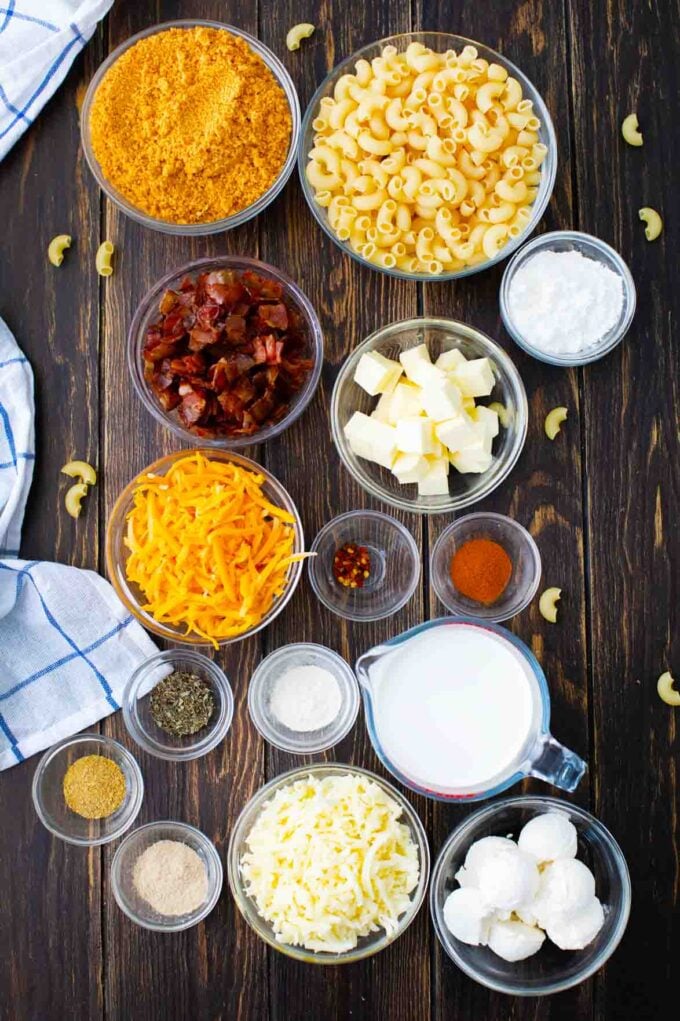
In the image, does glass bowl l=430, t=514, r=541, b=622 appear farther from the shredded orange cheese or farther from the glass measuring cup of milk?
the shredded orange cheese

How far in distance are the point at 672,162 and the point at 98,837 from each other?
208 cm

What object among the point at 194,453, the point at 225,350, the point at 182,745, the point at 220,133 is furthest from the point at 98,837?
the point at 220,133

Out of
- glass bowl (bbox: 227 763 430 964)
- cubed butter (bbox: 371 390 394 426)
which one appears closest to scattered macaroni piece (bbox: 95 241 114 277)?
cubed butter (bbox: 371 390 394 426)

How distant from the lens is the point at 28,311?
2.08 m

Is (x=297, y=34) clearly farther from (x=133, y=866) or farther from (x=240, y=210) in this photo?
(x=133, y=866)

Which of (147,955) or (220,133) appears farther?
(147,955)

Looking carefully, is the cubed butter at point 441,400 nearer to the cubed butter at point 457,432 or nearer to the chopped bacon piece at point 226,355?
the cubed butter at point 457,432

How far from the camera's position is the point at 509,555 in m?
2.03

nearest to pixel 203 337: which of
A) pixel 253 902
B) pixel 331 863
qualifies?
pixel 331 863

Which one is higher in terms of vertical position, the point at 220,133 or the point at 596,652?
the point at 220,133

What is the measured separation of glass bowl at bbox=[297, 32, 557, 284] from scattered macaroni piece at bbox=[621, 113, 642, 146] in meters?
Answer: 0.20

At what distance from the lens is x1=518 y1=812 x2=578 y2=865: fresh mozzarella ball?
1856mm

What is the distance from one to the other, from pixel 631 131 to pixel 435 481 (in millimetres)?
950

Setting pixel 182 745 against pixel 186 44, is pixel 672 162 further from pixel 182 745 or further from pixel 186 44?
pixel 182 745
